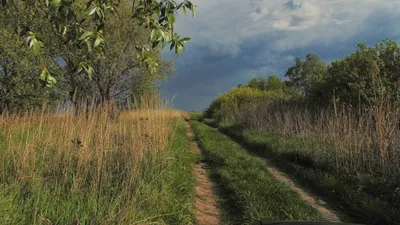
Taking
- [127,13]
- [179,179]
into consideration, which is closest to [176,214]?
[179,179]

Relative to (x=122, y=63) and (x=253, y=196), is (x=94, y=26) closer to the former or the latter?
(x=253, y=196)

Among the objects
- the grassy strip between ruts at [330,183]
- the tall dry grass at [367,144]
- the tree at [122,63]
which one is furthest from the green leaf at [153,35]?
the tree at [122,63]

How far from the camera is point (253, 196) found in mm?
5840

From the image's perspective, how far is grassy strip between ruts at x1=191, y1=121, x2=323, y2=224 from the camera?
4.98m

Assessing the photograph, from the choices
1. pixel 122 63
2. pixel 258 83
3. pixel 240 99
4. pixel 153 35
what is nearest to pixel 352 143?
pixel 153 35

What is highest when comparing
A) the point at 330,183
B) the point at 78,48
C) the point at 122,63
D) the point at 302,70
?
the point at 302,70

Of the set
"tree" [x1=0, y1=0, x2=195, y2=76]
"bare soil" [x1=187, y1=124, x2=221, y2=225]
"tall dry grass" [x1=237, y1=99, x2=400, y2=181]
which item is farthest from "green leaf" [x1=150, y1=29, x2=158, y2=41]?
"tall dry grass" [x1=237, y1=99, x2=400, y2=181]

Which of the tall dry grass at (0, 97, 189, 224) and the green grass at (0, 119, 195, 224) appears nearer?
the green grass at (0, 119, 195, 224)

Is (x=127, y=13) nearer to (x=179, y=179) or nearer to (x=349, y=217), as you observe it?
(x=179, y=179)

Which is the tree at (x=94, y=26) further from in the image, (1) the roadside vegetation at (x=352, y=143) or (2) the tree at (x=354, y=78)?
(2) the tree at (x=354, y=78)

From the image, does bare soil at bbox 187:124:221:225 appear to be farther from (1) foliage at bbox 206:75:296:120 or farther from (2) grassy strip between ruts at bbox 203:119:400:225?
(1) foliage at bbox 206:75:296:120

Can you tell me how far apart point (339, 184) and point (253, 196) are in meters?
2.17

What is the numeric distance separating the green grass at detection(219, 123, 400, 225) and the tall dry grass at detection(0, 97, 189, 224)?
3.70 meters

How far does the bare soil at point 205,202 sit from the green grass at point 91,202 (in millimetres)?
194
